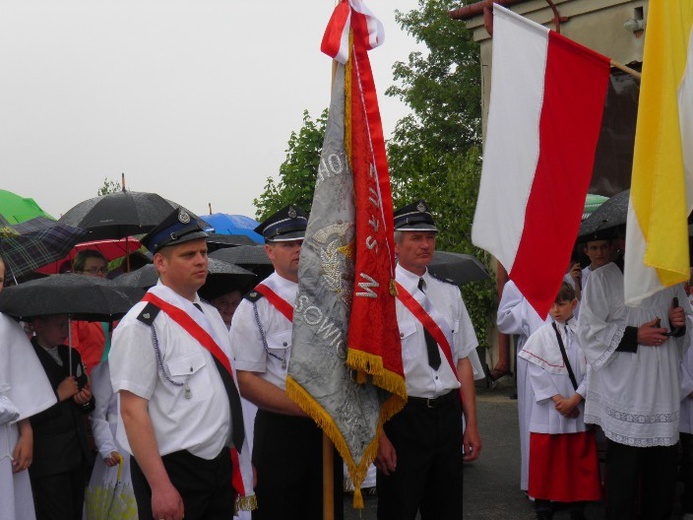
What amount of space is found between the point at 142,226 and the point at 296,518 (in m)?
3.83

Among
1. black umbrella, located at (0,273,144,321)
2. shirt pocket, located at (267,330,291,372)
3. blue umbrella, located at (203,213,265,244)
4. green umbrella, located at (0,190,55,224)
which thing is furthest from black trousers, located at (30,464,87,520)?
blue umbrella, located at (203,213,265,244)

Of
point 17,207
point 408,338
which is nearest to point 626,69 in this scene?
point 408,338

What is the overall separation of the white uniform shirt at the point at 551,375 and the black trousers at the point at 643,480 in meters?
0.90

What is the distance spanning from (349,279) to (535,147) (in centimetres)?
113

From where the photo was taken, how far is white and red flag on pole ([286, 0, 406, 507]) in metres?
4.19

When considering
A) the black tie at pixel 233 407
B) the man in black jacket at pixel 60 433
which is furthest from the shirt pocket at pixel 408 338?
the man in black jacket at pixel 60 433

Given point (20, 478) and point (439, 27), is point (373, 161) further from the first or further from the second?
point (439, 27)

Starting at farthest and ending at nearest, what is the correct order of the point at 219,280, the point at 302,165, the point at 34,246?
the point at 302,165, the point at 219,280, the point at 34,246

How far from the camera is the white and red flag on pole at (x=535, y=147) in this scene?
450cm

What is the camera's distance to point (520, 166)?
4.56 metres

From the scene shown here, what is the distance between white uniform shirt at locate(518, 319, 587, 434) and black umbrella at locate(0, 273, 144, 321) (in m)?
3.04

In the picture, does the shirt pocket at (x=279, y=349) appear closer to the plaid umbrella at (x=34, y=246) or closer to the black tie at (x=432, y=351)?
the black tie at (x=432, y=351)

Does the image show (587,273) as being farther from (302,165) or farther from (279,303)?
(302,165)

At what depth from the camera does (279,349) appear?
475 cm
